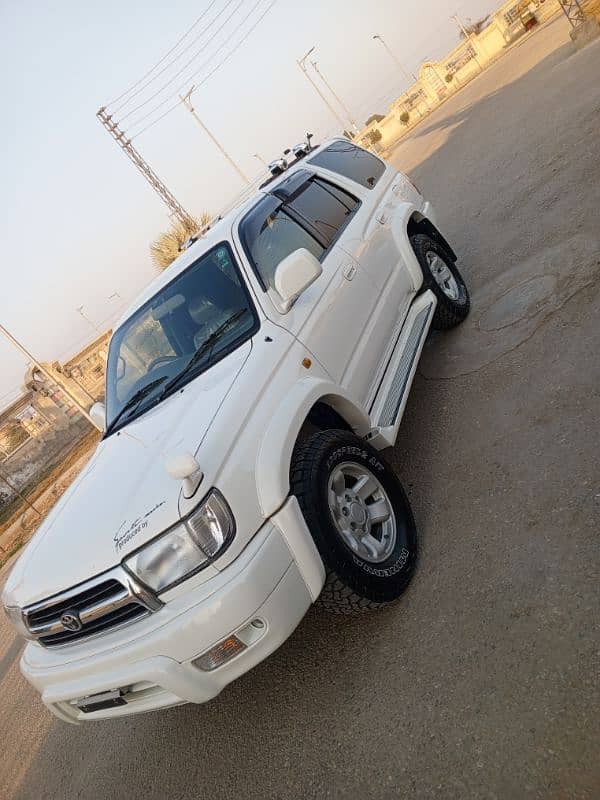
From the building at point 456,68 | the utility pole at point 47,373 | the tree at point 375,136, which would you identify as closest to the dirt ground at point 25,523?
the utility pole at point 47,373

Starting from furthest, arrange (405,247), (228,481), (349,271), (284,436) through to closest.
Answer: (405,247), (349,271), (284,436), (228,481)

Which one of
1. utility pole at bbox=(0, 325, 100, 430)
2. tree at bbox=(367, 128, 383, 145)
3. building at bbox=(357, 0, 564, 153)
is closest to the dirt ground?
utility pole at bbox=(0, 325, 100, 430)

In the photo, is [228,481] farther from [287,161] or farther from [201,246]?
[287,161]

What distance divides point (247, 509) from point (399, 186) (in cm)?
447

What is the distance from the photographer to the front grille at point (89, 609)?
2.57 meters

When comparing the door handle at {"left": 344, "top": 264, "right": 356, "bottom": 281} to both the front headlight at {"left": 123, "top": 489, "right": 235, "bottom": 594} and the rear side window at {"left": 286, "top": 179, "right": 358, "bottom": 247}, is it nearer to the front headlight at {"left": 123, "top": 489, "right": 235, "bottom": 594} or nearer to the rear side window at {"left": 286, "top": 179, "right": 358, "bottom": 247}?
the rear side window at {"left": 286, "top": 179, "right": 358, "bottom": 247}

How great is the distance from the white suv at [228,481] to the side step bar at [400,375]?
2 cm

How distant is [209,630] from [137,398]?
1.87 m

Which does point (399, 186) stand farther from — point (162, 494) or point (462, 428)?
point (162, 494)

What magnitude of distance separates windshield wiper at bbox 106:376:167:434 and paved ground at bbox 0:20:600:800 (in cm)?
169

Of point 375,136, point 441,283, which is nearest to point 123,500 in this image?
point 441,283

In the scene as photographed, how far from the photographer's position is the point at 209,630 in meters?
2.47

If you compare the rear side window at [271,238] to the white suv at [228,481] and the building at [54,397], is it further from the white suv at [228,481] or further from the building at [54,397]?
the building at [54,397]

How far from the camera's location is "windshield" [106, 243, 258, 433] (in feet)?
11.9
